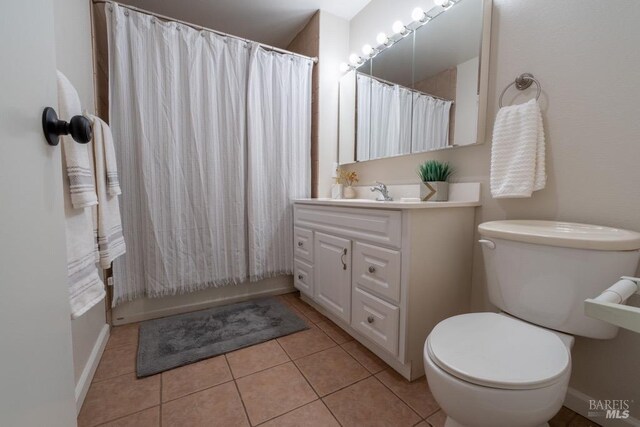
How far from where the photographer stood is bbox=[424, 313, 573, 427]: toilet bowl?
68 centimetres

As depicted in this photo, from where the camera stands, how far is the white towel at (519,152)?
114 centimetres

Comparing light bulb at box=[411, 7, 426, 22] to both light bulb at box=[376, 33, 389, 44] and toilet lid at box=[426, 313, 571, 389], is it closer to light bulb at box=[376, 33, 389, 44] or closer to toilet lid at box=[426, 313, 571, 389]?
light bulb at box=[376, 33, 389, 44]

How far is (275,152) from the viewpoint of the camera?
2.11m

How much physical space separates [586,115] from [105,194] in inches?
79.9

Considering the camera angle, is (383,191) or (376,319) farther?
(383,191)

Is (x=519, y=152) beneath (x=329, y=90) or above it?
beneath

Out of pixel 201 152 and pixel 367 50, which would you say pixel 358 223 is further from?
pixel 367 50

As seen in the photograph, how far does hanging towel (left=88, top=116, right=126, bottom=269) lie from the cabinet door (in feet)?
3.59

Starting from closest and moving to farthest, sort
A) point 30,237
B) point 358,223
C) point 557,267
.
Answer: point 30,237 < point 557,267 < point 358,223

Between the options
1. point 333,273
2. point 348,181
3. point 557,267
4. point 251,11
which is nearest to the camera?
point 557,267

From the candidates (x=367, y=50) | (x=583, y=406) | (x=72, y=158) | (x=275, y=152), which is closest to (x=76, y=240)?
(x=72, y=158)

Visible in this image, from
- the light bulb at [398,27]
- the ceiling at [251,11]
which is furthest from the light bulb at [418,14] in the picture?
the ceiling at [251,11]

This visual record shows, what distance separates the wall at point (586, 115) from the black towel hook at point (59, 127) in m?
1.56

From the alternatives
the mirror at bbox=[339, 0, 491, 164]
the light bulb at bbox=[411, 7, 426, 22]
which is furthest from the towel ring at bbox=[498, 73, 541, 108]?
the light bulb at bbox=[411, 7, 426, 22]
